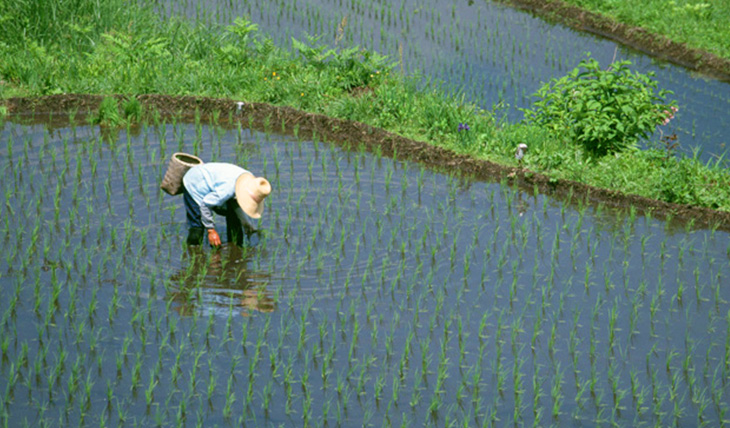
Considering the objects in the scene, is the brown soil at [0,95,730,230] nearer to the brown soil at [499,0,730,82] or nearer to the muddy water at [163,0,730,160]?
the muddy water at [163,0,730,160]

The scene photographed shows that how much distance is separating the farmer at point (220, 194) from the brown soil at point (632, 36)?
267 inches

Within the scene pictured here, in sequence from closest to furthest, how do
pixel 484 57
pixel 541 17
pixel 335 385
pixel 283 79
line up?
pixel 335 385
pixel 283 79
pixel 484 57
pixel 541 17

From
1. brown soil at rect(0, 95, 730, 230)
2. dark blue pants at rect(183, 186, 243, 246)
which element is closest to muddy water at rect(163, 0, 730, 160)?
brown soil at rect(0, 95, 730, 230)

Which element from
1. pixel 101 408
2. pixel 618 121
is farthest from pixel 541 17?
pixel 101 408

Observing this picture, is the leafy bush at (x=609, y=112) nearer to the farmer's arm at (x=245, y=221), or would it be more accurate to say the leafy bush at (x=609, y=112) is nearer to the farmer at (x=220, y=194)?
the farmer's arm at (x=245, y=221)

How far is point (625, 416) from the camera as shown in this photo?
202 inches

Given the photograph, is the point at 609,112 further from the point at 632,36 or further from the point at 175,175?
the point at 632,36

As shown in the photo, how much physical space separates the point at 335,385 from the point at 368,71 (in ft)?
16.1

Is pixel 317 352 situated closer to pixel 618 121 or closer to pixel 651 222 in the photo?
pixel 651 222

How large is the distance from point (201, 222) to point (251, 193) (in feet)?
1.80

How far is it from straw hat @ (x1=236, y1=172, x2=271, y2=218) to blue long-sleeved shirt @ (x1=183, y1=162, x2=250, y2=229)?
0.25ft

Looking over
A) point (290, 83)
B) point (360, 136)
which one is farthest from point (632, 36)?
point (360, 136)

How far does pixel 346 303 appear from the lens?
6039 millimetres

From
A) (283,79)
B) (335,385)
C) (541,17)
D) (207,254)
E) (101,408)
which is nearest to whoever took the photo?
(101,408)
